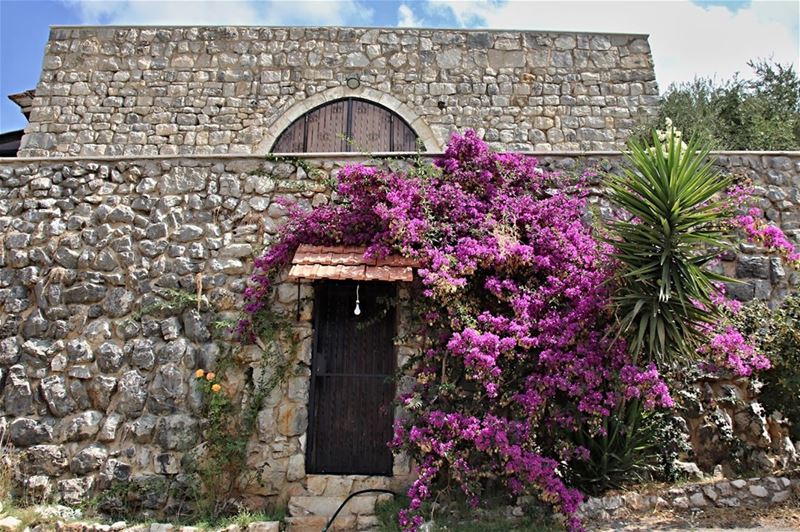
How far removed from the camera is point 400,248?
5660 mm

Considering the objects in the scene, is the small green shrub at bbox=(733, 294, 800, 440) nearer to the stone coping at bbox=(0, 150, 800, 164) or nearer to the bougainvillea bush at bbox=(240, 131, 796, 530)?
the bougainvillea bush at bbox=(240, 131, 796, 530)

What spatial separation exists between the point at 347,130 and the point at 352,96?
569 millimetres

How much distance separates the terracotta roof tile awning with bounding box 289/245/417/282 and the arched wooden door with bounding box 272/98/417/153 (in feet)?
12.7

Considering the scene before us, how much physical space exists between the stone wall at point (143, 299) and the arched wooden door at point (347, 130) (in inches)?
115

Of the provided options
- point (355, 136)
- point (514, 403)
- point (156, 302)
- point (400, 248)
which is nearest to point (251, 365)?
point (156, 302)

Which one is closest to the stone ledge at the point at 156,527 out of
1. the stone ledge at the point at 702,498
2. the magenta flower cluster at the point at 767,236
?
the stone ledge at the point at 702,498

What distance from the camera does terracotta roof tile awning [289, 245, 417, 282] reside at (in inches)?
218

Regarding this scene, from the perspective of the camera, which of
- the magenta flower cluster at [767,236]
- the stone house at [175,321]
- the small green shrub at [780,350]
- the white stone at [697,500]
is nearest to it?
the white stone at [697,500]

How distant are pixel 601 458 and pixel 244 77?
752 cm

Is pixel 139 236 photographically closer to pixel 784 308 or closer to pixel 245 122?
pixel 245 122

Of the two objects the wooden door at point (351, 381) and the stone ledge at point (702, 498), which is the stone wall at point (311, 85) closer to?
the wooden door at point (351, 381)

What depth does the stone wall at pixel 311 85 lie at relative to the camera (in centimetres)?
946

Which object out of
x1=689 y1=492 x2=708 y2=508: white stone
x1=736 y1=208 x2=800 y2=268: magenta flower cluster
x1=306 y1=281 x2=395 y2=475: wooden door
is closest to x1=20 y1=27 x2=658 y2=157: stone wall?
x1=736 y1=208 x2=800 y2=268: magenta flower cluster

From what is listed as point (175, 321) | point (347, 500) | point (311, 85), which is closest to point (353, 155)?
point (175, 321)
